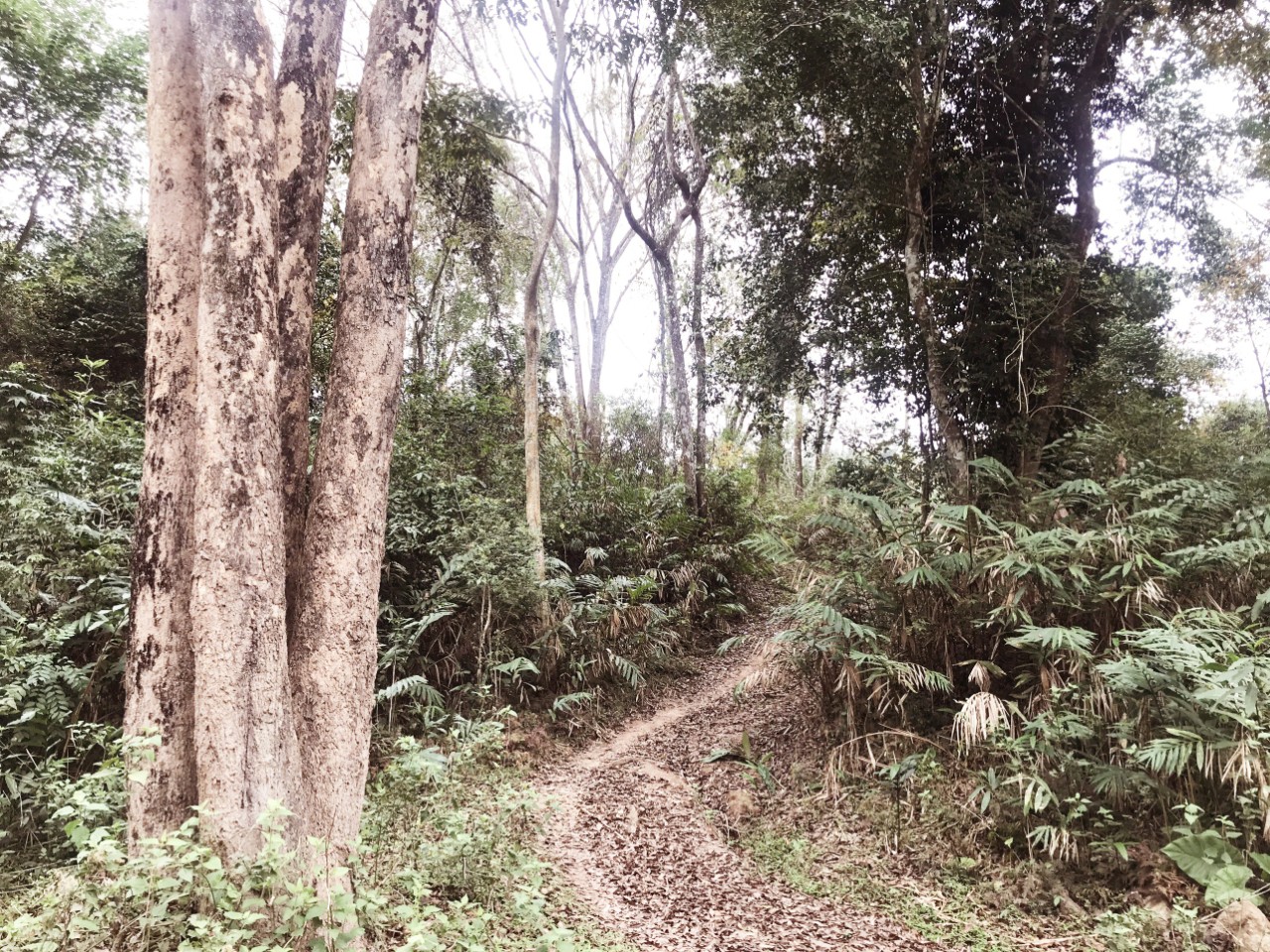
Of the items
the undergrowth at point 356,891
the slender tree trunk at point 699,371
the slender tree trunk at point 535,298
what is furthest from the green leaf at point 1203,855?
the slender tree trunk at point 699,371

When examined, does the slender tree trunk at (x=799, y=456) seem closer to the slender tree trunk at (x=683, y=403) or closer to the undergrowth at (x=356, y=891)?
the slender tree trunk at (x=683, y=403)

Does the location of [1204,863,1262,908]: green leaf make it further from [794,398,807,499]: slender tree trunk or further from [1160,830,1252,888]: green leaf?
[794,398,807,499]: slender tree trunk

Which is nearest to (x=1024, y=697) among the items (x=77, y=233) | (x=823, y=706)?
(x=823, y=706)

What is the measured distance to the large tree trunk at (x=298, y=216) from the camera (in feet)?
10.7

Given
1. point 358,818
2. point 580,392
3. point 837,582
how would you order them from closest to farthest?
point 358,818
point 837,582
point 580,392

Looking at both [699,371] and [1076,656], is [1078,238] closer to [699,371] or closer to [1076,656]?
[699,371]

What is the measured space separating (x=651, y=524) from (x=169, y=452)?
8777 millimetres

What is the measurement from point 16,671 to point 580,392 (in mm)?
14926

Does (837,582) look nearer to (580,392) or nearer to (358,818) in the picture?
(358,818)

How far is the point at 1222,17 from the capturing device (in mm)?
8930

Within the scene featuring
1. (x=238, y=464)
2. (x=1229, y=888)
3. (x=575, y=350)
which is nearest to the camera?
(x=238, y=464)

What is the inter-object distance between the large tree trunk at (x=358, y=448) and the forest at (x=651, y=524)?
2 centimetres

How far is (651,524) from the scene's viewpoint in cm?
1148

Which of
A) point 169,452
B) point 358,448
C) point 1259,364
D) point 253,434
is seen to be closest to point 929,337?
point 358,448
